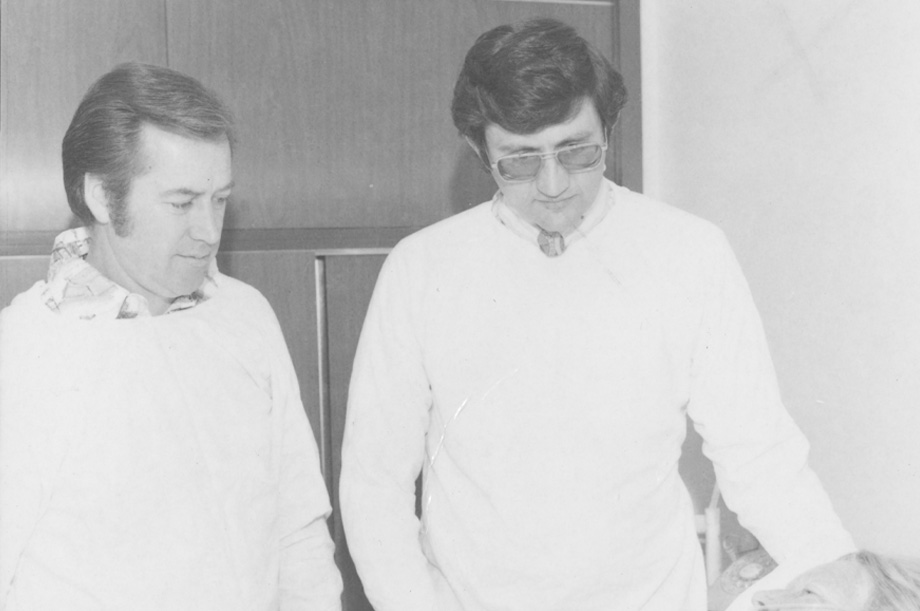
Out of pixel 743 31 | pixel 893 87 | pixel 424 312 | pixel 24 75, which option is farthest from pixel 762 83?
pixel 24 75

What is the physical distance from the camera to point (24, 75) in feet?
6.97

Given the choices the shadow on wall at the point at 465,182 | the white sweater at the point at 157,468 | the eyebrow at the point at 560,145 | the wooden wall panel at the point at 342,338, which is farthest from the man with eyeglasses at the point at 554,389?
the shadow on wall at the point at 465,182

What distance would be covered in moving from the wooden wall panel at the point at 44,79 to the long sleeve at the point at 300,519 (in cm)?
75

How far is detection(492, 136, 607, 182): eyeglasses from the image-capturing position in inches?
65.0

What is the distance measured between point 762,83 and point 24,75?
149 cm

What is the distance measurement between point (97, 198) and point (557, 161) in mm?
720

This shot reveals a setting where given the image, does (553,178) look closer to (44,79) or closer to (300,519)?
(300,519)

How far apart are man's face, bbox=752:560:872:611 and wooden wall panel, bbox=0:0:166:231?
1.58 m

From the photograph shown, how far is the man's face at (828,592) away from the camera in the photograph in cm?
137

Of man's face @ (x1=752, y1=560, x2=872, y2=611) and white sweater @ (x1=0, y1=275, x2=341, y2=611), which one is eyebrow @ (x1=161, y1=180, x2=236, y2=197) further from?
man's face @ (x1=752, y1=560, x2=872, y2=611)

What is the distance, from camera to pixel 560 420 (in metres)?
1.70

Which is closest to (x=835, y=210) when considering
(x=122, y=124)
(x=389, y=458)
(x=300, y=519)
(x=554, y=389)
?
(x=554, y=389)

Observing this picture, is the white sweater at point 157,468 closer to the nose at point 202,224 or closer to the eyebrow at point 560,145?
the nose at point 202,224

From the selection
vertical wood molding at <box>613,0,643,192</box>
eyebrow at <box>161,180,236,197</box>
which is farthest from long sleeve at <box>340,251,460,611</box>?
vertical wood molding at <box>613,0,643,192</box>
